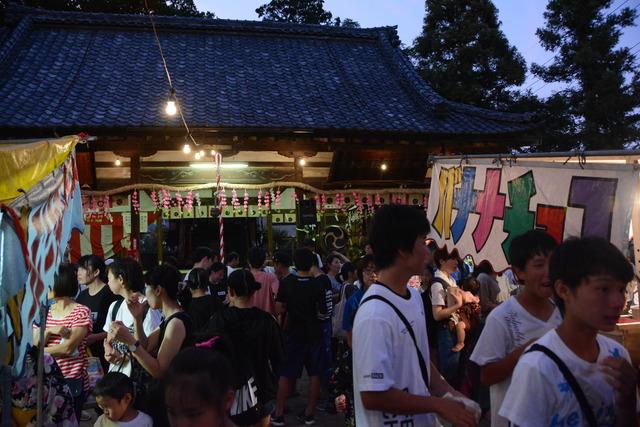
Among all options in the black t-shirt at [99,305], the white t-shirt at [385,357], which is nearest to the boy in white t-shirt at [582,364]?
the white t-shirt at [385,357]

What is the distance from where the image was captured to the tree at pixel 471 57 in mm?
23312

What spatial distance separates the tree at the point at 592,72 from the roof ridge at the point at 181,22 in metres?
9.43

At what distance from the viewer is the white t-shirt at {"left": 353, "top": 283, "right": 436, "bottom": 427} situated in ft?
7.25

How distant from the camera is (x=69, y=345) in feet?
14.8

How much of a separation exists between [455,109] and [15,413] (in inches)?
495

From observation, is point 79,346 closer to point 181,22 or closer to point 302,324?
point 302,324

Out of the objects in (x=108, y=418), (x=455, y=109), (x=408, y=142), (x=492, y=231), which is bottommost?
(x=108, y=418)

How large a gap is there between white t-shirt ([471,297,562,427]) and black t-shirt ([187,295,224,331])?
3.09 metres

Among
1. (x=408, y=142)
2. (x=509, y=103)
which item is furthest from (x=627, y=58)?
(x=408, y=142)

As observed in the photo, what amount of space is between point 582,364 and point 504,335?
872 millimetres

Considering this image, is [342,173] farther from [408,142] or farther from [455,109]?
[455,109]

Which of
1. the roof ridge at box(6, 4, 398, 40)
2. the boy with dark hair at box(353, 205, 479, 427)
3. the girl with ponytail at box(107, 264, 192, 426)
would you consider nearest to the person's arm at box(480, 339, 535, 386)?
the boy with dark hair at box(353, 205, 479, 427)

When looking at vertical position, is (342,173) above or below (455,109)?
below

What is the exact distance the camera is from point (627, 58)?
2183cm
